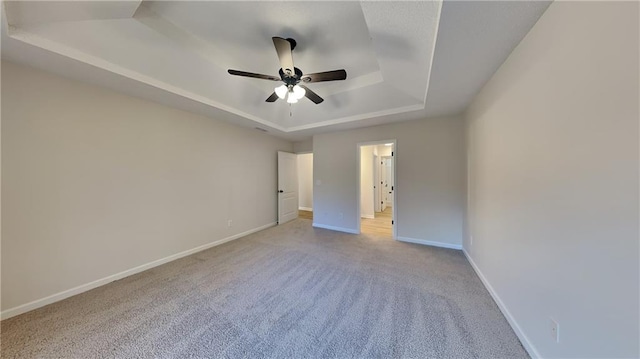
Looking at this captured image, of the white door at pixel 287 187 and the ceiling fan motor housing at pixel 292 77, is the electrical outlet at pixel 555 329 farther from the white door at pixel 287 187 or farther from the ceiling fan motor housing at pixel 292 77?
the white door at pixel 287 187

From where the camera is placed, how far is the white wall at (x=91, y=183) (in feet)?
6.05

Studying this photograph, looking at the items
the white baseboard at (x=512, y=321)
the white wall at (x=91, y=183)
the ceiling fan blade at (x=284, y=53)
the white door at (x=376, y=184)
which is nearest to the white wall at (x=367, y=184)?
the white door at (x=376, y=184)

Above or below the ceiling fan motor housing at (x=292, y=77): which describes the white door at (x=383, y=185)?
below

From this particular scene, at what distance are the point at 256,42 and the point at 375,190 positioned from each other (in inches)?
207

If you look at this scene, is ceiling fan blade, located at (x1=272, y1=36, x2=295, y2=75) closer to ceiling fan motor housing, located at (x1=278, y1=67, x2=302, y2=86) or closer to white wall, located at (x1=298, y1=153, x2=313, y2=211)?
ceiling fan motor housing, located at (x1=278, y1=67, x2=302, y2=86)

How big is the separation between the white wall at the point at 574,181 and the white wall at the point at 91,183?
4052 mm

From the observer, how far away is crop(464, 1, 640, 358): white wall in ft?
2.67

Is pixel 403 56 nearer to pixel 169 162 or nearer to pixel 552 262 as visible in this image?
pixel 552 262

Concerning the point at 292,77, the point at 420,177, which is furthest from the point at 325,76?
the point at 420,177

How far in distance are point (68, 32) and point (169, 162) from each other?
1.63m

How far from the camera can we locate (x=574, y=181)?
105 centimetres

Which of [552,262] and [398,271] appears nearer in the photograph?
[552,262]

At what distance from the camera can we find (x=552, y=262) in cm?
121

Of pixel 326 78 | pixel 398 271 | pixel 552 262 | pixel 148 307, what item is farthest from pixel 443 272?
pixel 148 307
